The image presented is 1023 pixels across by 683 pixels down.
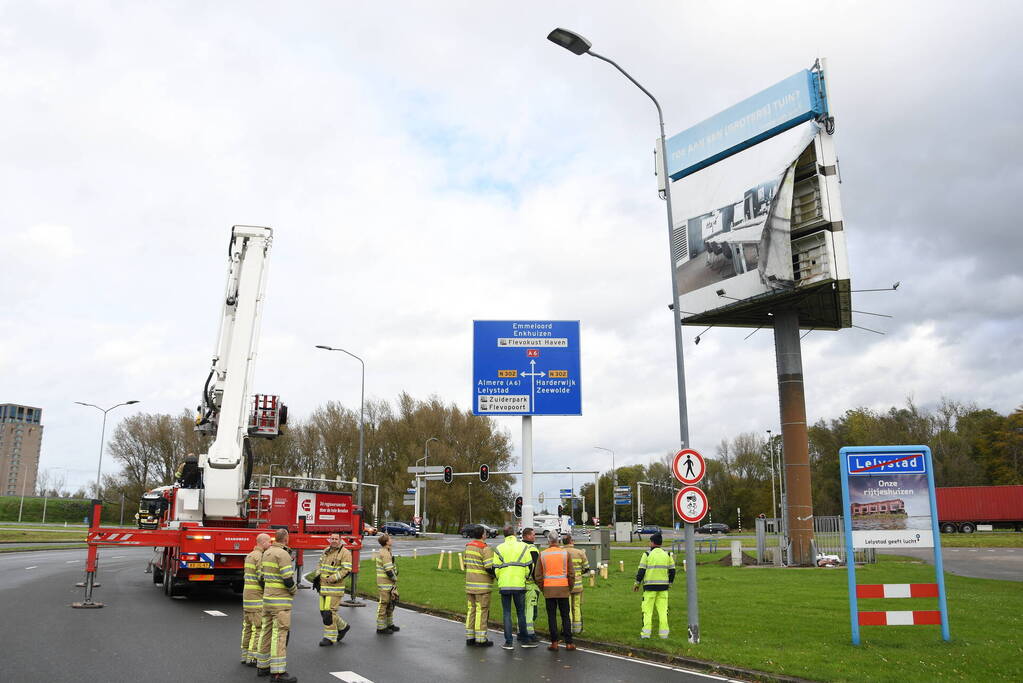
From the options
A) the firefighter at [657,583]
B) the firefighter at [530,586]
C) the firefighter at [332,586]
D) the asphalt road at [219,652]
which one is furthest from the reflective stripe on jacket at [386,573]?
the firefighter at [657,583]

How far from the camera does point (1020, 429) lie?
7644 cm

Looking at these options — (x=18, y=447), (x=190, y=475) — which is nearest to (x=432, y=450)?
(x=190, y=475)

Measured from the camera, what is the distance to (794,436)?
32.4 meters

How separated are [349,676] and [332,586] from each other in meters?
2.86

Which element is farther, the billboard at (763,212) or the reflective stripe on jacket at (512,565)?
the billboard at (763,212)

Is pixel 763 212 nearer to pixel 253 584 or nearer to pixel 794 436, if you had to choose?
→ pixel 794 436

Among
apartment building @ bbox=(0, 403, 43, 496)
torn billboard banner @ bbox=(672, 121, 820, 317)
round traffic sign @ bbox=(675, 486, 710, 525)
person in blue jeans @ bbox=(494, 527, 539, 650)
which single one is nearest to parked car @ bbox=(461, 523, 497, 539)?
person in blue jeans @ bbox=(494, 527, 539, 650)

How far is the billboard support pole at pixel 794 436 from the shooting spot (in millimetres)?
31234

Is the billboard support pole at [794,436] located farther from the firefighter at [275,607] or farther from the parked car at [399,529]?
the parked car at [399,529]

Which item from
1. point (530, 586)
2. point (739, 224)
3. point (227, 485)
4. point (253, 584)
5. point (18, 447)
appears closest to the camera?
point (253, 584)

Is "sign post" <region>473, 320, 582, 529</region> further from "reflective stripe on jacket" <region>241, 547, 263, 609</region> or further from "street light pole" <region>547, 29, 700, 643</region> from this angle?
"reflective stripe on jacket" <region>241, 547, 263, 609</region>

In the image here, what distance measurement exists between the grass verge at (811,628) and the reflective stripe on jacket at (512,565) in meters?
1.72

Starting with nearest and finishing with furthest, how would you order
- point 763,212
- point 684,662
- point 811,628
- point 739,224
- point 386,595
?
point 684,662 → point 386,595 → point 811,628 → point 763,212 → point 739,224

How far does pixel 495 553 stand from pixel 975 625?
27.7ft
